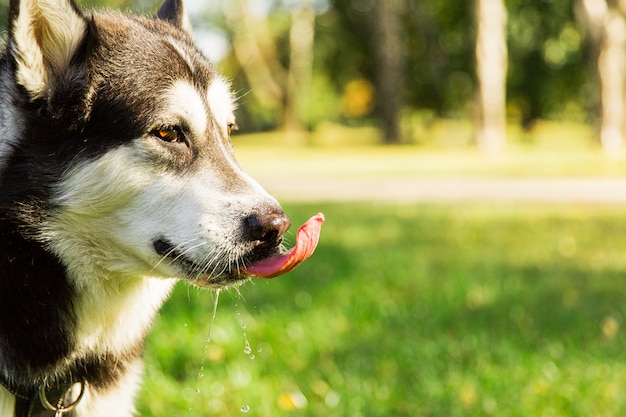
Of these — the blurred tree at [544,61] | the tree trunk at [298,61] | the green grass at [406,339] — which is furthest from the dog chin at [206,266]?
the blurred tree at [544,61]

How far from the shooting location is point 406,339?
4672 mm

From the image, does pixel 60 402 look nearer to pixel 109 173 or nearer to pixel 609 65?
pixel 109 173

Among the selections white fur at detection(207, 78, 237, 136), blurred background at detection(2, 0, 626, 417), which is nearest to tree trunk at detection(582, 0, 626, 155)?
blurred background at detection(2, 0, 626, 417)

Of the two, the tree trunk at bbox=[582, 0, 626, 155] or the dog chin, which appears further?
the tree trunk at bbox=[582, 0, 626, 155]

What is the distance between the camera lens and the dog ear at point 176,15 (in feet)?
11.6

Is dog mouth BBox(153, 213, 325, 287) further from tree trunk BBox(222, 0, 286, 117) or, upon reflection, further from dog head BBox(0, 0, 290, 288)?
tree trunk BBox(222, 0, 286, 117)

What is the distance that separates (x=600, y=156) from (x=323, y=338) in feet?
44.6

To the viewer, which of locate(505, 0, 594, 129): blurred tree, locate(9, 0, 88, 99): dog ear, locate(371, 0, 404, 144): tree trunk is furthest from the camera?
locate(505, 0, 594, 129): blurred tree

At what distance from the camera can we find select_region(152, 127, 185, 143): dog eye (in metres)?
2.81

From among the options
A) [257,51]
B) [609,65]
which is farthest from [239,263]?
[257,51]

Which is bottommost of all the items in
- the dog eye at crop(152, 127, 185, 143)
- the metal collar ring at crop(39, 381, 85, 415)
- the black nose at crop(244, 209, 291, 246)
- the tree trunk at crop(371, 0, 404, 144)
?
the tree trunk at crop(371, 0, 404, 144)

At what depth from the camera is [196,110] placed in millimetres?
2898

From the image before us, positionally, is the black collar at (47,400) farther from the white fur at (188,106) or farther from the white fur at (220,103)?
the white fur at (220,103)

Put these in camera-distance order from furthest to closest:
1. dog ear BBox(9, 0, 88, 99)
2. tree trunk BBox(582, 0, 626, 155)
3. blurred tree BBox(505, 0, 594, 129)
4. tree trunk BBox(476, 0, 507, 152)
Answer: blurred tree BBox(505, 0, 594, 129) → tree trunk BBox(476, 0, 507, 152) → tree trunk BBox(582, 0, 626, 155) → dog ear BBox(9, 0, 88, 99)
